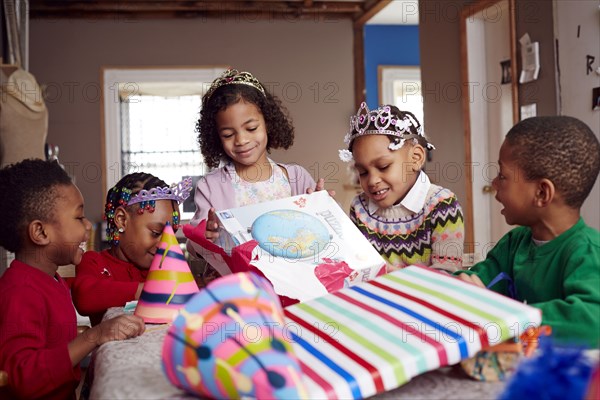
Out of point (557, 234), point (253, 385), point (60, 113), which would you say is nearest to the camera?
point (253, 385)

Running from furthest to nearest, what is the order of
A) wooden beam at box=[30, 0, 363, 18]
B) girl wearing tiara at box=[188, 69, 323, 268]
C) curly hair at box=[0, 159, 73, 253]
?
1. wooden beam at box=[30, 0, 363, 18]
2. girl wearing tiara at box=[188, 69, 323, 268]
3. curly hair at box=[0, 159, 73, 253]

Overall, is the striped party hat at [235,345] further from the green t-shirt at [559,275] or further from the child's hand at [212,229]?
the child's hand at [212,229]

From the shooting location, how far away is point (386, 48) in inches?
347

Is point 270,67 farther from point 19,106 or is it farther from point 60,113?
point 19,106

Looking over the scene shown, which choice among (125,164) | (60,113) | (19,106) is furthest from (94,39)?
(19,106)

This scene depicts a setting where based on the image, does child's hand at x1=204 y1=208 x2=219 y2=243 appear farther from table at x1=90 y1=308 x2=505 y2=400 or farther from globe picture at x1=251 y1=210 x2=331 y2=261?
table at x1=90 y1=308 x2=505 y2=400

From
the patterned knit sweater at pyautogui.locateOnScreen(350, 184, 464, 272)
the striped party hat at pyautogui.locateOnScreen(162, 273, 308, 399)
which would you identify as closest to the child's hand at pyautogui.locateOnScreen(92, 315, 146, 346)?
the striped party hat at pyautogui.locateOnScreen(162, 273, 308, 399)

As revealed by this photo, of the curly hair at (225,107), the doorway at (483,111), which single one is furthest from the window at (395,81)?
the curly hair at (225,107)

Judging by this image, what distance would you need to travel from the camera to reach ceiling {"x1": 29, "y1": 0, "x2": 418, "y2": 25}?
23.6ft

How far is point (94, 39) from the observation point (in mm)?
7488

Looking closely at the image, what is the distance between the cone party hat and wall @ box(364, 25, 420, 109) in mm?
7852

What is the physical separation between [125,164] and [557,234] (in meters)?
7.07

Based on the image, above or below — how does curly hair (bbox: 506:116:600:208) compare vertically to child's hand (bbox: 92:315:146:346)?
above

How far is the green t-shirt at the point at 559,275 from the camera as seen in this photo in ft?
2.79
